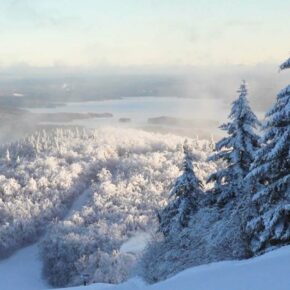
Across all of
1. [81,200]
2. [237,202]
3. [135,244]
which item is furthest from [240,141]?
[81,200]

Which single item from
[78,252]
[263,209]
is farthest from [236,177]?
[78,252]

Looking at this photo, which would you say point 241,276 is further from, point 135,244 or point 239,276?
point 135,244

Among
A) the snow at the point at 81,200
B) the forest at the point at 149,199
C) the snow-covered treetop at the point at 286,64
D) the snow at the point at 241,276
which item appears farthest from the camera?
the snow at the point at 81,200

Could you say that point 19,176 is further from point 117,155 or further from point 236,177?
point 236,177

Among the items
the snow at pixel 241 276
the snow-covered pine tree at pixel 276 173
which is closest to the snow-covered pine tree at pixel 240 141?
the snow-covered pine tree at pixel 276 173

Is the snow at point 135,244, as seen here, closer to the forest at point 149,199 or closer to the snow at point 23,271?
the forest at point 149,199

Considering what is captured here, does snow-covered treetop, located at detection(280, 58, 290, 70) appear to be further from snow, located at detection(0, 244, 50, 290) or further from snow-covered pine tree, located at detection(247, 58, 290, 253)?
snow, located at detection(0, 244, 50, 290)
